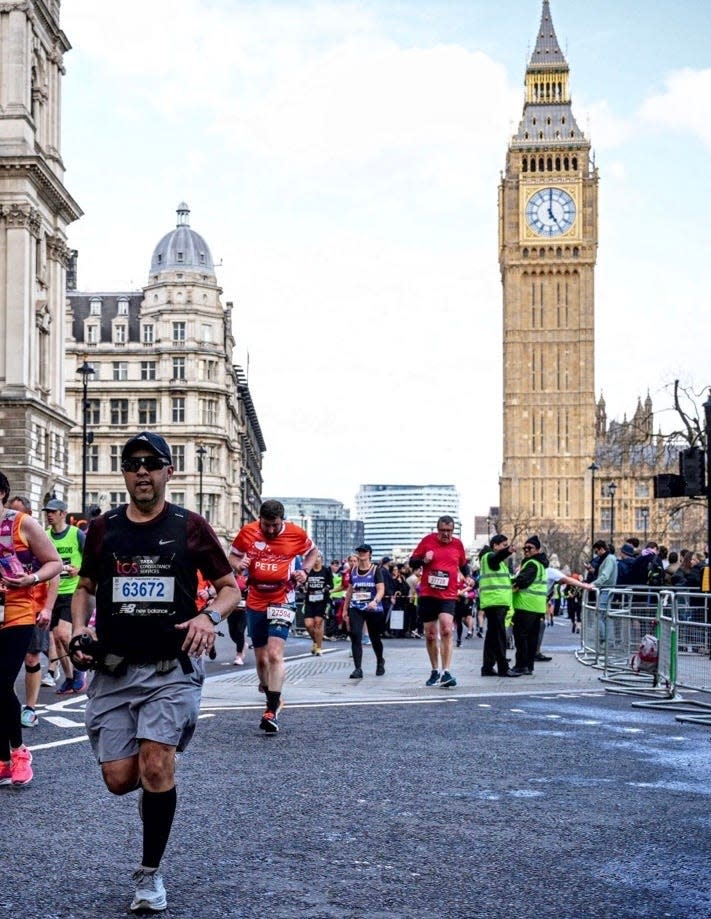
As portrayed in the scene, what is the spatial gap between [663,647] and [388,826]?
8103mm

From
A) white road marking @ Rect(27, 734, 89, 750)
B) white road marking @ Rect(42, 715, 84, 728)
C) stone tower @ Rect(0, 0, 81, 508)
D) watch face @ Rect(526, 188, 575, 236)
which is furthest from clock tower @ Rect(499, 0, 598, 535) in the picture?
white road marking @ Rect(27, 734, 89, 750)

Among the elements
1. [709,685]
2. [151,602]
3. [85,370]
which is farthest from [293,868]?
[85,370]

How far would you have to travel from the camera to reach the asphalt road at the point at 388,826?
5848 millimetres

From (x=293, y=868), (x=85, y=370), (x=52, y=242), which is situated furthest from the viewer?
A: (x=52, y=242)

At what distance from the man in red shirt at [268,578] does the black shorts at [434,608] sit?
3.88 meters

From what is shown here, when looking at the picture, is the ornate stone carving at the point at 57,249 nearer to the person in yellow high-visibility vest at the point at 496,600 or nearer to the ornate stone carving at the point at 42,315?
the ornate stone carving at the point at 42,315

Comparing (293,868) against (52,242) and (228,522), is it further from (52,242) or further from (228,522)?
(228,522)

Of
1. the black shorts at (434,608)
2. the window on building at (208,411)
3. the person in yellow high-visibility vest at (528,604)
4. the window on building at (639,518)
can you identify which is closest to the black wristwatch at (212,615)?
the black shorts at (434,608)

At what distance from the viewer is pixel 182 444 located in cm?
9500

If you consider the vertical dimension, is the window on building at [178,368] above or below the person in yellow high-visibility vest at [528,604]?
above

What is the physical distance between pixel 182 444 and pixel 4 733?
285 ft

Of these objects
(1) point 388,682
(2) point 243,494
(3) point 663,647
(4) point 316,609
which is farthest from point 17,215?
(2) point 243,494

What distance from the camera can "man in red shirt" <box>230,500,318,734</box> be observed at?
1190 cm

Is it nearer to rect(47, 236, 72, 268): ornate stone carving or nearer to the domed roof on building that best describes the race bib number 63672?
rect(47, 236, 72, 268): ornate stone carving
